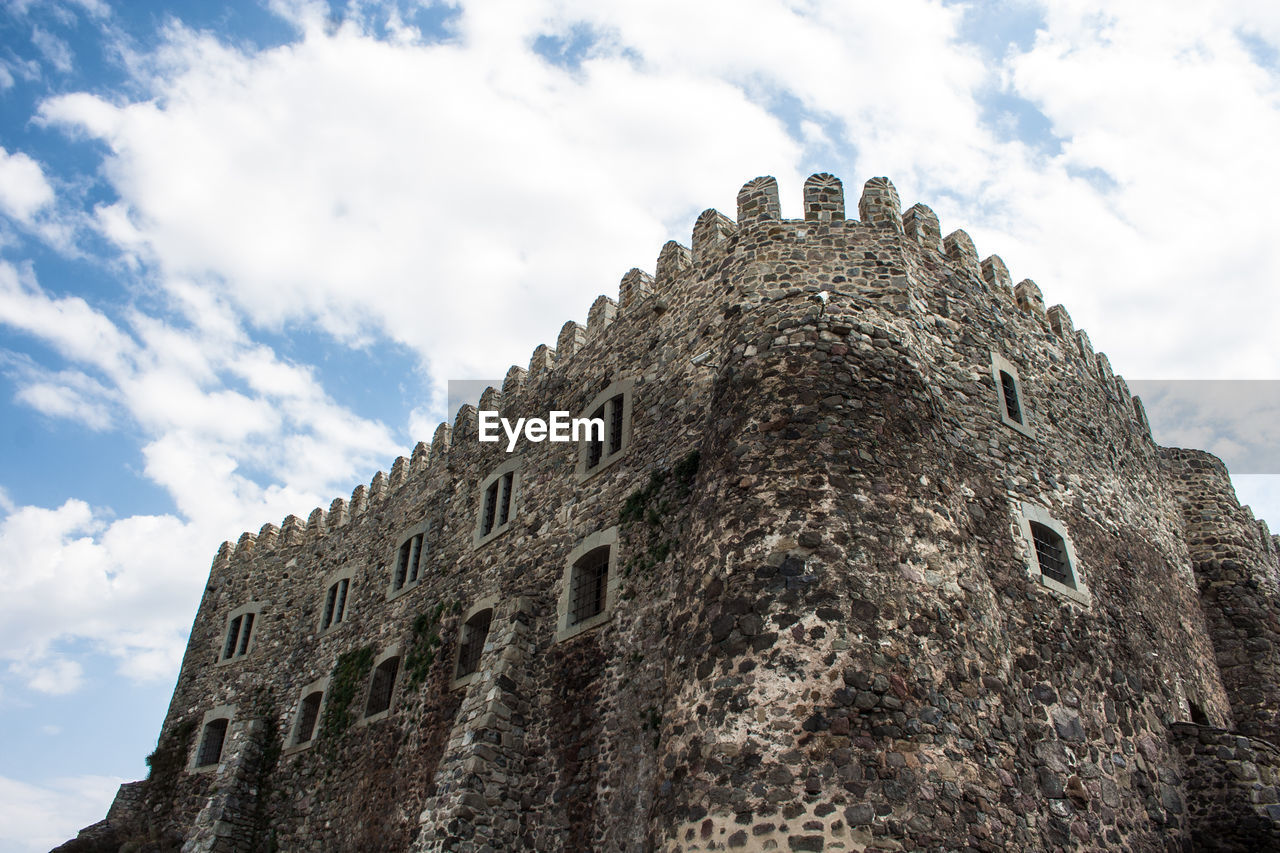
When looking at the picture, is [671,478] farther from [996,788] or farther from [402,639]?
[402,639]

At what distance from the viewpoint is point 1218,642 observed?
14.5 m

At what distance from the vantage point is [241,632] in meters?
24.7

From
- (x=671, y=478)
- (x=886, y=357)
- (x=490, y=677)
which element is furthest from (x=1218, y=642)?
(x=490, y=677)

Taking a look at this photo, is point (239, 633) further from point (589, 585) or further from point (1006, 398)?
point (1006, 398)

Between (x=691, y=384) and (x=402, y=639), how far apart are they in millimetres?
8366

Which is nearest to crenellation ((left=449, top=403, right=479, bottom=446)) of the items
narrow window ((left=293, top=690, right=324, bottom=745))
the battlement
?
the battlement

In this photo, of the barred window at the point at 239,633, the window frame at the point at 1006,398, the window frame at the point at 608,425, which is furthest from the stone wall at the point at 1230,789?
the barred window at the point at 239,633

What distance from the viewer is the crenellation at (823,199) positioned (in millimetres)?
13250

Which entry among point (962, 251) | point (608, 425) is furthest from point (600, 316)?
point (962, 251)

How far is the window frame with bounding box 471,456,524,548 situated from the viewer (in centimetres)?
1645

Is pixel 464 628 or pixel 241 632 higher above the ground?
pixel 241 632

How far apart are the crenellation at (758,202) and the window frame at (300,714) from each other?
13.2 m

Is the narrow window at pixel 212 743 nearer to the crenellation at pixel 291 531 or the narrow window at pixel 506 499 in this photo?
the crenellation at pixel 291 531

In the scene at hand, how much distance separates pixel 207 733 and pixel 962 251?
69.3ft
